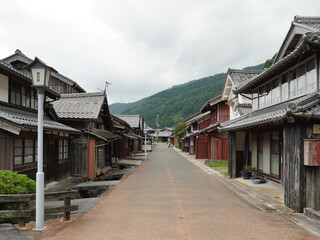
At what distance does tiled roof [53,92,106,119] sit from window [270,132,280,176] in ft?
32.2

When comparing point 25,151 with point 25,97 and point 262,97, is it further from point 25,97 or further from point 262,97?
point 262,97

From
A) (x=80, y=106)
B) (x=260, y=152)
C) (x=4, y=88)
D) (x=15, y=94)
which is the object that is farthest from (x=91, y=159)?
(x=260, y=152)

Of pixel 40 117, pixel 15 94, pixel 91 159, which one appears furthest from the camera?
pixel 91 159

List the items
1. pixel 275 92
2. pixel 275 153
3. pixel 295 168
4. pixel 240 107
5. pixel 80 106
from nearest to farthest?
pixel 295 168 < pixel 275 92 < pixel 275 153 < pixel 80 106 < pixel 240 107

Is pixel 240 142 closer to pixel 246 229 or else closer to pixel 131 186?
pixel 131 186

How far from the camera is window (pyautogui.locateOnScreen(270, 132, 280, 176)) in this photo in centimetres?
1173

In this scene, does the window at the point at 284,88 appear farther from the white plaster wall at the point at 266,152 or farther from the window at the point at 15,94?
the window at the point at 15,94

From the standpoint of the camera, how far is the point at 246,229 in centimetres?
601

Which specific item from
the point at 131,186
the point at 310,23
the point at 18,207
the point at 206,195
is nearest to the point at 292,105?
the point at 206,195

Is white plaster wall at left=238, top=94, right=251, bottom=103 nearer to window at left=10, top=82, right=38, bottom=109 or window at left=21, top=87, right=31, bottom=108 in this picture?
window at left=10, top=82, right=38, bottom=109

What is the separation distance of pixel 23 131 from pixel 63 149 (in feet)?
16.3

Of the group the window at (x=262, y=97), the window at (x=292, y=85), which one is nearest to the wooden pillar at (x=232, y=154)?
the window at (x=262, y=97)

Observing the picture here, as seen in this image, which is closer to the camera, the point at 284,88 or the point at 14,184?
the point at 14,184

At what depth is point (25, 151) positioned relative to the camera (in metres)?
10.1
